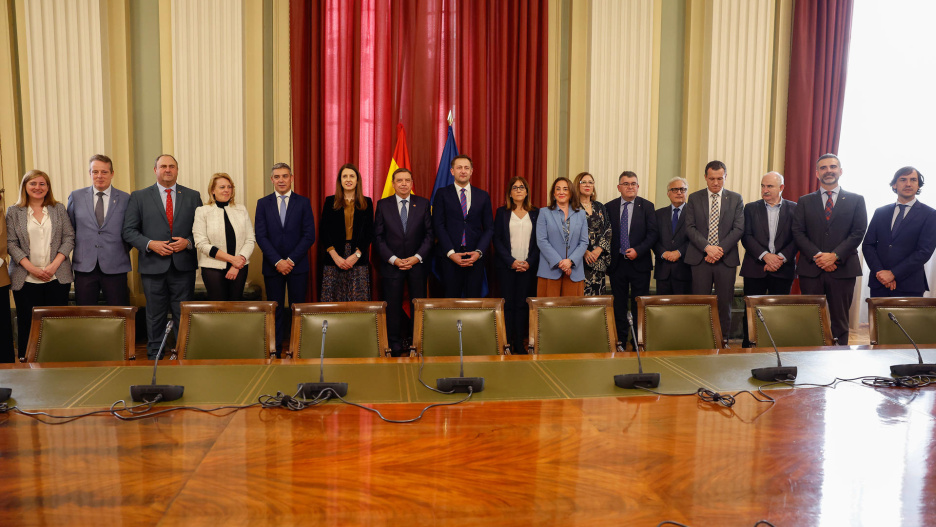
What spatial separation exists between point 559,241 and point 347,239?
1573mm

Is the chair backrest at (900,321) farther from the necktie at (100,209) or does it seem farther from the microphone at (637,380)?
the necktie at (100,209)

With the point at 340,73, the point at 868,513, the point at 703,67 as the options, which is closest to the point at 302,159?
the point at 340,73

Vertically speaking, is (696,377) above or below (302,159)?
below

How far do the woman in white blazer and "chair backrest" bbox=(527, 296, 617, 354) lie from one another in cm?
239

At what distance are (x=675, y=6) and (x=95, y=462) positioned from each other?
18.9 ft

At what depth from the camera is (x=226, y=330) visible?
8.39 feet

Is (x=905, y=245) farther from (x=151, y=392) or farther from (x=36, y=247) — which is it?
(x=36, y=247)

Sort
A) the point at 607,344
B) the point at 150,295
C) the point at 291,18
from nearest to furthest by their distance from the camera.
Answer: the point at 607,344 < the point at 150,295 < the point at 291,18

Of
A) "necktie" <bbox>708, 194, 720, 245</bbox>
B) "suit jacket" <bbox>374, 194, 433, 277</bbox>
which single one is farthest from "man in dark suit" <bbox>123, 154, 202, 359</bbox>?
"necktie" <bbox>708, 194, 720, 245</bbox>

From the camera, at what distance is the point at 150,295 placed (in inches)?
165

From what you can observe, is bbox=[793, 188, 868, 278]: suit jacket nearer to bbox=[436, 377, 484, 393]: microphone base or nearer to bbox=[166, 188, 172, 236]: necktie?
bbox=[436, 377, 484, 393]: microphone base

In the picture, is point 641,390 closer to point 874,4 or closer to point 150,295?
point 150,295

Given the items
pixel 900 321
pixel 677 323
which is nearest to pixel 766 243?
pixel 900 321

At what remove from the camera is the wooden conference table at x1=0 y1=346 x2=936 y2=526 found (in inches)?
46.2
